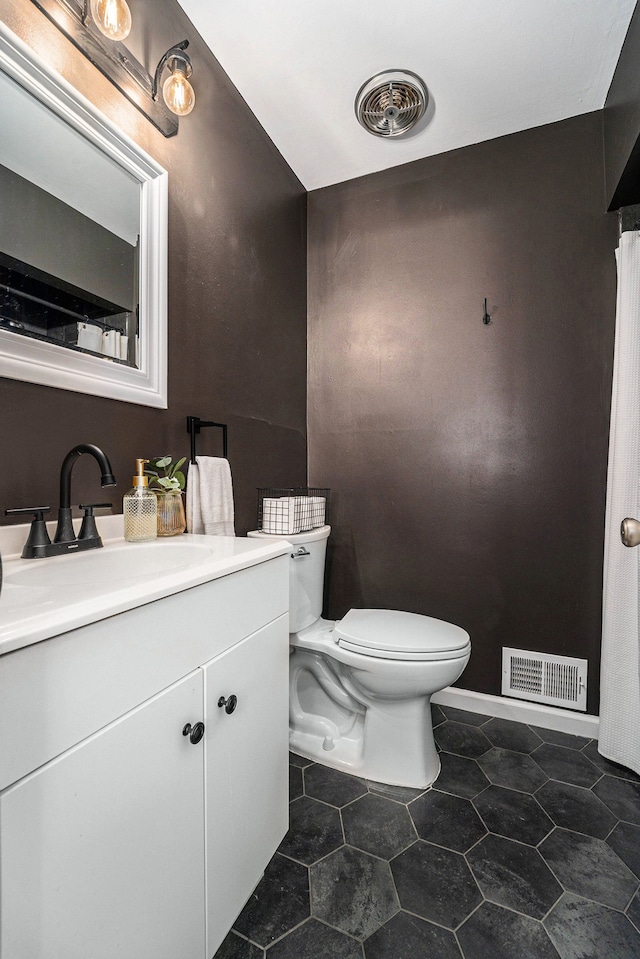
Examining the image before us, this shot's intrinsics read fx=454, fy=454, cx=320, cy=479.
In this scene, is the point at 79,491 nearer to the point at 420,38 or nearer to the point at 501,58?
the point at 420,38

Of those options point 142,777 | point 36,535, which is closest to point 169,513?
point 36,535

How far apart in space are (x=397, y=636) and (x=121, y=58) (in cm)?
181

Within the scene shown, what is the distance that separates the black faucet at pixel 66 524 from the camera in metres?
0.93

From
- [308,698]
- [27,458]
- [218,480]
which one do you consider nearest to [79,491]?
[27,458]

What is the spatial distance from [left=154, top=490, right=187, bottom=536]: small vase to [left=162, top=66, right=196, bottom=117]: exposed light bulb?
1.10m

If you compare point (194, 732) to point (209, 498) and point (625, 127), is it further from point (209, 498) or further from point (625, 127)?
point (625, 127)

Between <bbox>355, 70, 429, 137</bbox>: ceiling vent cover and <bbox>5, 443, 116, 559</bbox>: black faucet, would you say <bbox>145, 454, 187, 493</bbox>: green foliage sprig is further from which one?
<bbox>355, 70, 429, 137</bbox>: ceiling vent cover

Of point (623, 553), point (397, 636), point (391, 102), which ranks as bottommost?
point (397, 636)

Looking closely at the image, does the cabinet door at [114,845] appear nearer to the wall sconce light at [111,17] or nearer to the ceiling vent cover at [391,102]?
the wall sconce light at [111,17]

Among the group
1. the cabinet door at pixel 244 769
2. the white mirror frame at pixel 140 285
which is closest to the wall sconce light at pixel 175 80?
the white mirror frame at pixel 140 285

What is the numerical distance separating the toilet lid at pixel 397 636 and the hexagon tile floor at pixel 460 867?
441 millimetres

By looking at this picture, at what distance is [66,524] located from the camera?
3.29ft

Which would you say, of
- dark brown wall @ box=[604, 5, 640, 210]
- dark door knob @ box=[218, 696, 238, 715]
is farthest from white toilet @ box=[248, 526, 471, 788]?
dark brown wall @ box=[604, 5, 640, 210]

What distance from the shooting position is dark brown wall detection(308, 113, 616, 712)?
180cm
